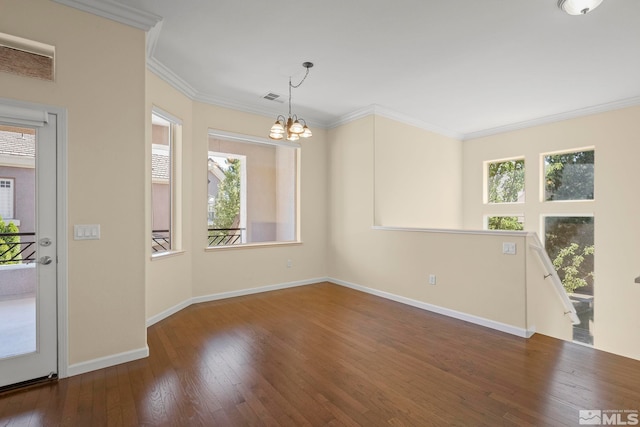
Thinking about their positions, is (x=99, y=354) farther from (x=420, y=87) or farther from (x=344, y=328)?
(x=420, y=87)

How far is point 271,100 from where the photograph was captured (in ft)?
14.8

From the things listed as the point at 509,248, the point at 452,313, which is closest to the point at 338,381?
the point at 452,313

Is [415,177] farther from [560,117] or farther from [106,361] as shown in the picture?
[106,361]

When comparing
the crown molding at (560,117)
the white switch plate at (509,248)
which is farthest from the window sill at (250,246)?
the crown molding at (560,117)

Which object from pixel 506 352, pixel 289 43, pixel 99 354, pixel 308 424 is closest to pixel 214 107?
pixel 289 43

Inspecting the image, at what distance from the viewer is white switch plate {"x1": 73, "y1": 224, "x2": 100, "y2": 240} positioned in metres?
2.38

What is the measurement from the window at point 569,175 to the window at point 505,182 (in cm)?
43

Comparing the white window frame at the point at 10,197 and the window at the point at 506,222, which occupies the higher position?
the white window frame at the point at 10,197

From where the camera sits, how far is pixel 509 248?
3227 millimetres

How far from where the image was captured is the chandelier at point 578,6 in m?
2.32

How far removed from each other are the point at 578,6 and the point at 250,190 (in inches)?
171

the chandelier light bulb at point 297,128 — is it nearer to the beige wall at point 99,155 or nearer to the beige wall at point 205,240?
the beige wall at point 99,155

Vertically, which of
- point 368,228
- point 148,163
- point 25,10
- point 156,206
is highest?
point 25,10

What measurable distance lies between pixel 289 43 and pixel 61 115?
208cm
